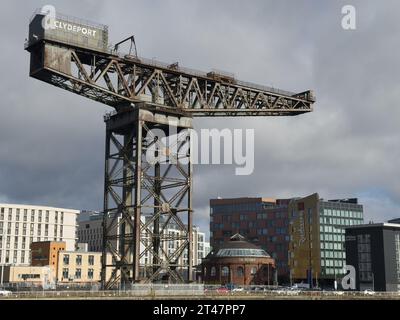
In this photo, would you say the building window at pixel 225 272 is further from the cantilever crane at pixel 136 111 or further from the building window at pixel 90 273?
the cantilever crane at pixel 136 111

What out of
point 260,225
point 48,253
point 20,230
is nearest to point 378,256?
point 260,225

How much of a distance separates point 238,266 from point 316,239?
26.8m

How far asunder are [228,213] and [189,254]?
4993 inches

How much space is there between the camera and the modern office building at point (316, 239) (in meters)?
163

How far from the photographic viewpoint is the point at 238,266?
15000 cm

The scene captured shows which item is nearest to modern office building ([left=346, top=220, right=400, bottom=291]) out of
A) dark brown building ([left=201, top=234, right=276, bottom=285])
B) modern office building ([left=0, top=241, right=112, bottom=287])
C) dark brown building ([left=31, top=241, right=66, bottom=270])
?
dark brown building ([left=201, top=234, right=276, bottom=285])

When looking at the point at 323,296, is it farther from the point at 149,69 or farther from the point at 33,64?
the point at 33,64

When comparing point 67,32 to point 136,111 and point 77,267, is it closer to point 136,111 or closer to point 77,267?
point 136,111

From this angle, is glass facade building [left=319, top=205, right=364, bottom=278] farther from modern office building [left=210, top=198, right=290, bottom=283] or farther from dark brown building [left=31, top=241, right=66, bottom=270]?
dark brown building [left=31, top=241, right=66, bottom=270]

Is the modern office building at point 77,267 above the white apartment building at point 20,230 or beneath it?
beneath

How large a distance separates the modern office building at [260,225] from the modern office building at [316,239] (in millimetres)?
16106

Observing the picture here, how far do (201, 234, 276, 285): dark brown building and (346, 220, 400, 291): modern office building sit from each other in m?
28.7

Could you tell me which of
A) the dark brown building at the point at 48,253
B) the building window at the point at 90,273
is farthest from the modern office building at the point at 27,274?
the building window at the point at 90,273

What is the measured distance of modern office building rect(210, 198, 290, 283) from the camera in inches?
7347
